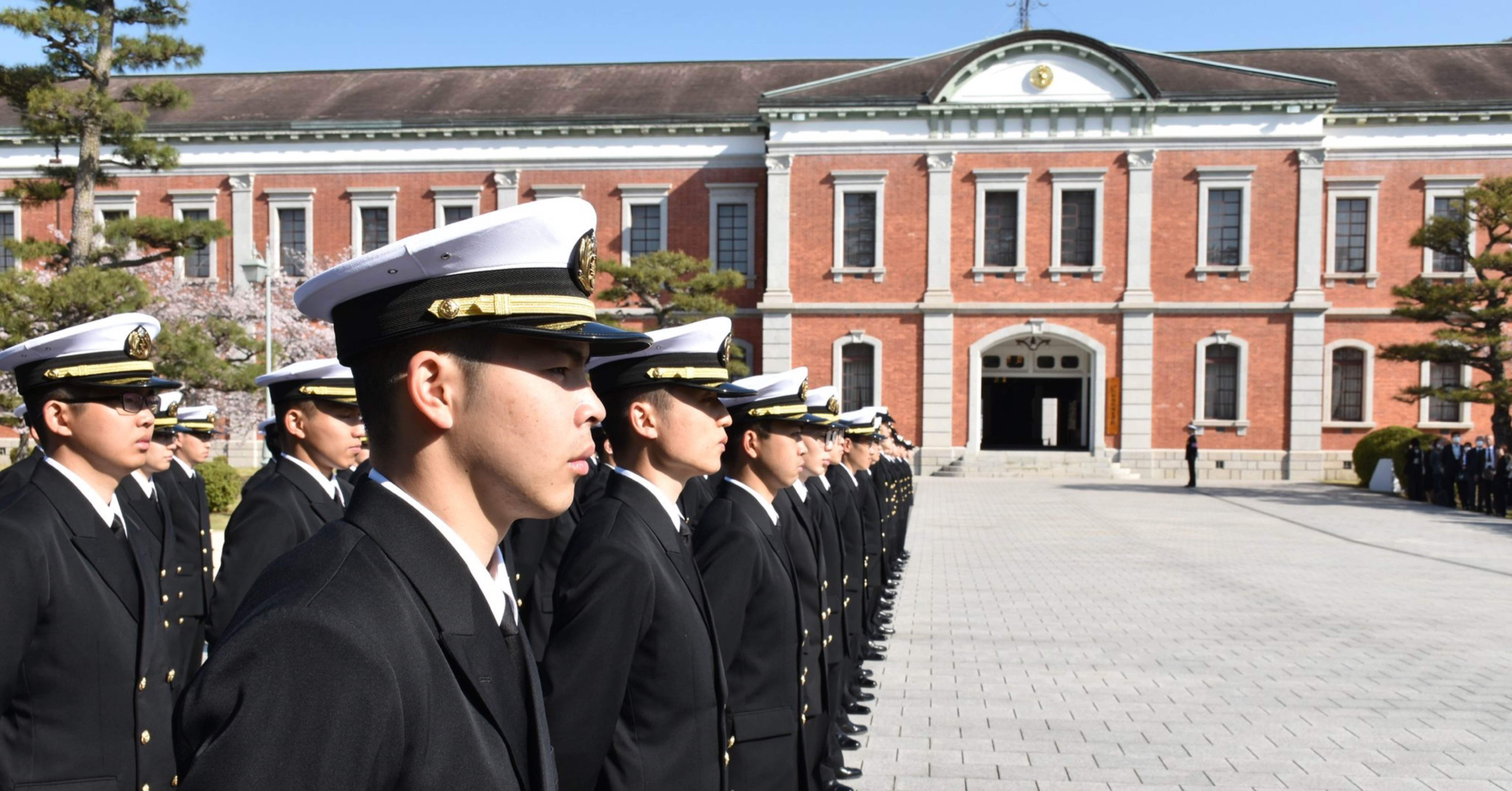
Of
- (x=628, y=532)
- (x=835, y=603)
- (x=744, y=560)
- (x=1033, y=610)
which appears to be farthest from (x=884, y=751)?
(x=1033, y=610)

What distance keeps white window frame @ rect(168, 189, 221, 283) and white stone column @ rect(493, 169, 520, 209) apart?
29.4 ft

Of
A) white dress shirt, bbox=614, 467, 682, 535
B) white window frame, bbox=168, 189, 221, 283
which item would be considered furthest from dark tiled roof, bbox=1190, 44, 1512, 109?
white dress shirt, bbox=614, 467, 682, 535

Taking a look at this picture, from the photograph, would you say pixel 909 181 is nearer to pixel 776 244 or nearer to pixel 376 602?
pixel 776 244

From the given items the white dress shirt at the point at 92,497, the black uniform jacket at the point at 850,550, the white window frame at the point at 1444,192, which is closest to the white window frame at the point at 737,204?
the white window frame at the point at 1444,192

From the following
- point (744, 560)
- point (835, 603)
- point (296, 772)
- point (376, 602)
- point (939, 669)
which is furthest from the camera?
point (939, 669)

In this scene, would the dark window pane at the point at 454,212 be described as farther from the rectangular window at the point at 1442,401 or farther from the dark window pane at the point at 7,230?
the rectangular window at the point at 1442,401

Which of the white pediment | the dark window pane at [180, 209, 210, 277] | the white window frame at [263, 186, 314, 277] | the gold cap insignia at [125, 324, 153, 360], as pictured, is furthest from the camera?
the dark window pane at [180, 209, 210, 277]

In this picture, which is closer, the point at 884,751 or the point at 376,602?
the point at 376,602

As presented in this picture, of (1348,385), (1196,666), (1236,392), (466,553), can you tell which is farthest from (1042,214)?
(466,553)

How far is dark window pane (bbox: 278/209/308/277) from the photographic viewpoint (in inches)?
1389

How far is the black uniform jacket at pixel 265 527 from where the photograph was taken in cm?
474

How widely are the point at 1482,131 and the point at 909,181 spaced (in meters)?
16.2

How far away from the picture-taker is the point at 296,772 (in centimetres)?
134

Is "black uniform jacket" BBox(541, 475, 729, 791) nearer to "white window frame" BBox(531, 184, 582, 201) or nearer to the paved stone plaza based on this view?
the paved stone plaza
